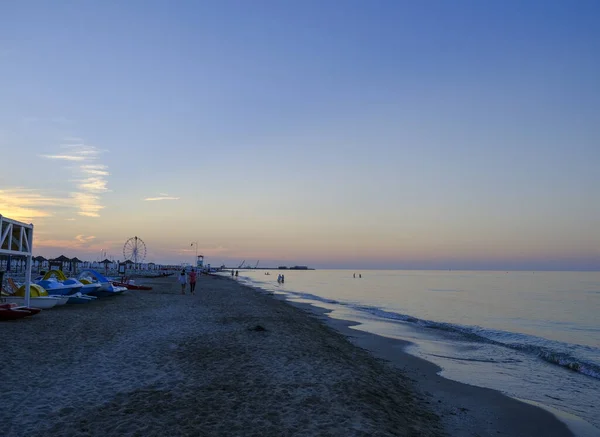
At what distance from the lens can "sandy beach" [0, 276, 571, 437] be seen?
7.01 m

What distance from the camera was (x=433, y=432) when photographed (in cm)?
796

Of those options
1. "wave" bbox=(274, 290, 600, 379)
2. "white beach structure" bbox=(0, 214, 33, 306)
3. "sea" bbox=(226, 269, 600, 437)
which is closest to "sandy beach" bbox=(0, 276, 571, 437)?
"sea" bbox=(226, 269, 600, 437)

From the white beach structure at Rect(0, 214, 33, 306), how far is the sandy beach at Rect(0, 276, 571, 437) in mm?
3151

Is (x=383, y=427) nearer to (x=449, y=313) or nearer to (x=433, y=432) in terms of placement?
(x=433, y=432)

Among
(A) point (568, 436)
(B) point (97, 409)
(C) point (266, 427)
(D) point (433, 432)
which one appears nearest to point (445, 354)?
(A) point (568, 436)

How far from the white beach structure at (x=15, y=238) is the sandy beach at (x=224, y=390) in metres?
3.15

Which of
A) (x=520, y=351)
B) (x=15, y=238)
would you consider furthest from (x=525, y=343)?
(x=15, y=238)

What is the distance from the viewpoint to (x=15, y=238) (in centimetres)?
1778

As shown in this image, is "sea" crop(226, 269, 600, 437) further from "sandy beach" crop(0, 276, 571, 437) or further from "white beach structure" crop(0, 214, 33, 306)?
"white beach structure" crop(0, 214, 33, 306)

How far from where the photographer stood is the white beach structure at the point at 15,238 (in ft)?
55.1

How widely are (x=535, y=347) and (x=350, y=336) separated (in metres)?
8.91

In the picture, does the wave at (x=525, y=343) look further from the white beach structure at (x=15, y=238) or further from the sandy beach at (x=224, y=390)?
the white beach structure at (x=15, y=238)

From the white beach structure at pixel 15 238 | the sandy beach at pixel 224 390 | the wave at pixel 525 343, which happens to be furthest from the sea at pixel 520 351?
the white beach structure at pixel 15 238

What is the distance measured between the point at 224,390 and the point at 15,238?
14036mm
